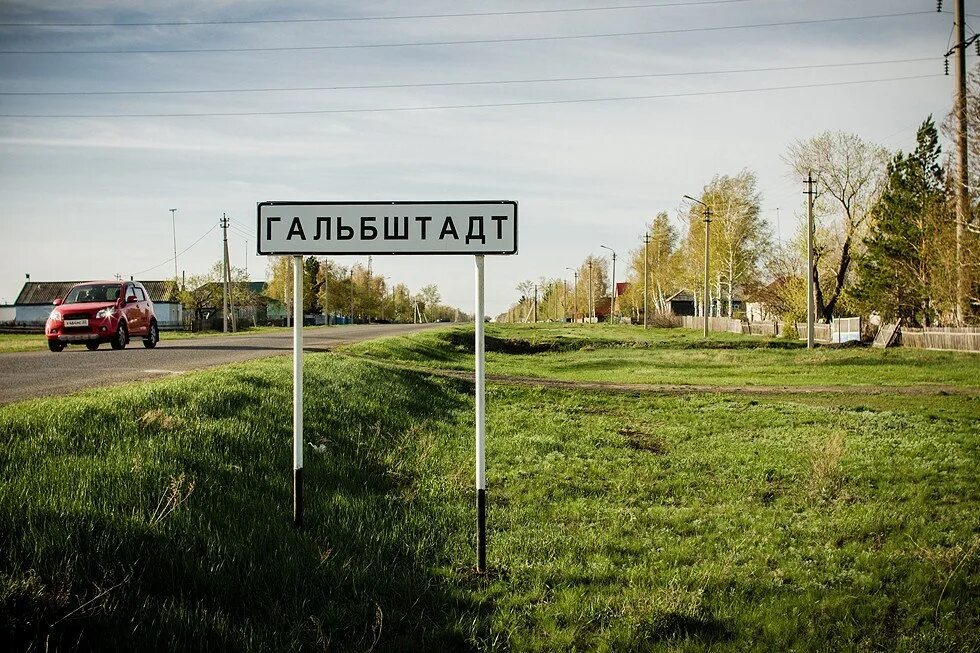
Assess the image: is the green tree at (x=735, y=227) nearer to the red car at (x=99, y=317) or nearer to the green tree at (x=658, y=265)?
the green tree at (x=658, y=265)

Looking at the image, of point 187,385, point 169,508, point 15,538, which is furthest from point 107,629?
point 187,385

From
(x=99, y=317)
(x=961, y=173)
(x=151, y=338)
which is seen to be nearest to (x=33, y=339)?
(x=151, y=338)

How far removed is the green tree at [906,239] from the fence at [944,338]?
15.4ft

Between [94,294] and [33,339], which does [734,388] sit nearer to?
[94,294]

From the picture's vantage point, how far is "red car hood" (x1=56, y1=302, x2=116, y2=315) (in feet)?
63.9

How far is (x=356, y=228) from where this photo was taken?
539cm

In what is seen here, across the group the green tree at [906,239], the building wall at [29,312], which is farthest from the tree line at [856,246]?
the building wall at [29,312]

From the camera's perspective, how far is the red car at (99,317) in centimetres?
1938

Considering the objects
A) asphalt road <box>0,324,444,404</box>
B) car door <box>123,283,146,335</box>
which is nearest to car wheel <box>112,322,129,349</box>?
car door <box>123,283,146,335</box>

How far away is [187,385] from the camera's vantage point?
959cm

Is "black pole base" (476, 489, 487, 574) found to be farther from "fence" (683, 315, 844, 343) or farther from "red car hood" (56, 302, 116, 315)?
"fence" (683, 315, 844, 343)

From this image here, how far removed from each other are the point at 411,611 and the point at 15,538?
252 cm

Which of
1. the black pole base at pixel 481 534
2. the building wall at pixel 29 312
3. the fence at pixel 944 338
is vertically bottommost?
the black pole base at pixel 481 534

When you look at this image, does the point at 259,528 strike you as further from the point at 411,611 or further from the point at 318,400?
the point at 318,400
